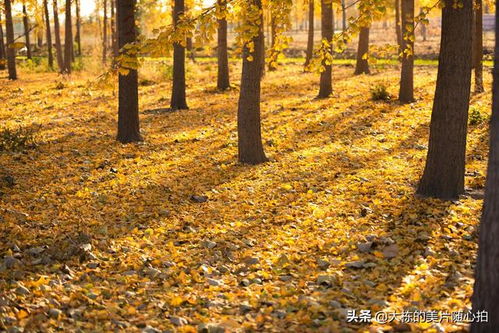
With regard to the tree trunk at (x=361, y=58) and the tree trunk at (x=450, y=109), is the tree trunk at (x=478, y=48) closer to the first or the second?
the tree trunk at (x=361, y=58)

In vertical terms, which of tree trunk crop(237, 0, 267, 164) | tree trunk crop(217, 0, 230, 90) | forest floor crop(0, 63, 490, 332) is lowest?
forest floor crop(0, 63, 490, 332)

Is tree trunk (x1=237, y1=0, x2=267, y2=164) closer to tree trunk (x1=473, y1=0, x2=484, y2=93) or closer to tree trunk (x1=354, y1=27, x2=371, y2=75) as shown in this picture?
tree trunk (x1=473, y1=0, x2=484, y2=93)

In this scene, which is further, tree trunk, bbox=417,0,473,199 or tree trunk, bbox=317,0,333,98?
tree trunk, bbox=317,0,333,98

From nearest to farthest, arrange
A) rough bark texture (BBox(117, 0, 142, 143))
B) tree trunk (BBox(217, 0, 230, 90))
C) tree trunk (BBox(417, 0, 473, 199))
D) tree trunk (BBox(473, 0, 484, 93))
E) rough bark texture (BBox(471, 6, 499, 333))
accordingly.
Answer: rough bark texture (BBox(471, 6, 499, 333)) → tree trunk (BBox(417, 0, 473, 199)) → rough bark texture (BBox(117, 0, 142, 143)) → tree trunk (BBox(473, 0, 484, 93)) → tree trunk (BBox(217, 0, 230, 90))

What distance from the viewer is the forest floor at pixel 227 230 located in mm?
5312

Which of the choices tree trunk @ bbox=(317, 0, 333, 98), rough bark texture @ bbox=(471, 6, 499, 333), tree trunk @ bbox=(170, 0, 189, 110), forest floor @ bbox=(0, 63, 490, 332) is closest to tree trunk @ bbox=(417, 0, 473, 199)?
forest floor @ bbox=(0, 63, 490, 332)

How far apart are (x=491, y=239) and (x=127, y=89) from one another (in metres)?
9.36

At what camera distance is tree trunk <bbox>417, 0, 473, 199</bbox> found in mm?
7945

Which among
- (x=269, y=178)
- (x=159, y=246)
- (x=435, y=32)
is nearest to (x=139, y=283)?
(x=159, y=246)

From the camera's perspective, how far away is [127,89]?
11797 mm

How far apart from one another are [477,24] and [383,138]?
24.4 ft

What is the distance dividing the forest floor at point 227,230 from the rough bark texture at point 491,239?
0.75 m

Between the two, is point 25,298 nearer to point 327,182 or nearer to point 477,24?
point 327,182

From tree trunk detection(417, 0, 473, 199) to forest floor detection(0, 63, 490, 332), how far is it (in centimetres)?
35
